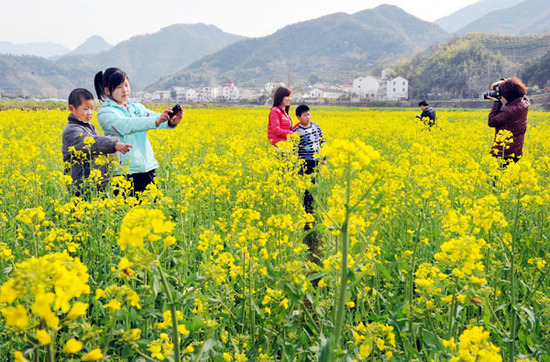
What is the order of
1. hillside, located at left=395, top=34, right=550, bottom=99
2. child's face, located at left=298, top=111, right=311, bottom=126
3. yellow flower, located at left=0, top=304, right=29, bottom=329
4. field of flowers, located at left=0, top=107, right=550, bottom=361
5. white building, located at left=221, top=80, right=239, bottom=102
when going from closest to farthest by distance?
yellow flower, located at left=0, top=304, right=29, bottom=329 → field of flowers, located at left=0, top=107, right=550, bottom=361 → child's face, located at left=298, top=111, right=311, bottom=126 → hillside, located at left=395, top=34, right=550, bottom=99 → white building, located at left=221, top=80, right=239, bottom=102

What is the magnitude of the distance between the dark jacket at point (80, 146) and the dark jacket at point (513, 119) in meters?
4.86

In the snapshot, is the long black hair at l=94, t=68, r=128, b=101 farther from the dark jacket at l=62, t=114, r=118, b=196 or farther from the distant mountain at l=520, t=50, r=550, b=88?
the distant mountain at l=520, t=50, r=550, b=88

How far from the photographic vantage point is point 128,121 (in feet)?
11.1

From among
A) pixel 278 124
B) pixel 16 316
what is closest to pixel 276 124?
pixel 278 124

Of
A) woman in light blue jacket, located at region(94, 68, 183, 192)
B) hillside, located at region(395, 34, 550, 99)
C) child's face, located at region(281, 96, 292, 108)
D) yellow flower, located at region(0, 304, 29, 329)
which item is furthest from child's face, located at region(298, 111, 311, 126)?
hillside, located at region(395, 34, 550, 99)

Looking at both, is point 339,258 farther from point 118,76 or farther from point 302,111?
point 302,111

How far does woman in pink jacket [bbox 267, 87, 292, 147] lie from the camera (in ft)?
18.4

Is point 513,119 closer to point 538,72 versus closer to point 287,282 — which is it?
point 287,282

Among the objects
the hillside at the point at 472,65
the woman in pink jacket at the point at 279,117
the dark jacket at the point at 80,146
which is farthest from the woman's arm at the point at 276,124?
the hillside at the point at 472,65

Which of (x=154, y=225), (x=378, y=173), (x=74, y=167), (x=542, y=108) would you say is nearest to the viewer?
(x=154, y=225)

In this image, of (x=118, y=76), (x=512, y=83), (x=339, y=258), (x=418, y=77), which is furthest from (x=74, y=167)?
(x=418, y=77)

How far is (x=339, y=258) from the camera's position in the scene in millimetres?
1784

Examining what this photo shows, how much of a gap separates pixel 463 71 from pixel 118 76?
81544 millimetres

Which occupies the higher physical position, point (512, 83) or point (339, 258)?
point (512, 83)
